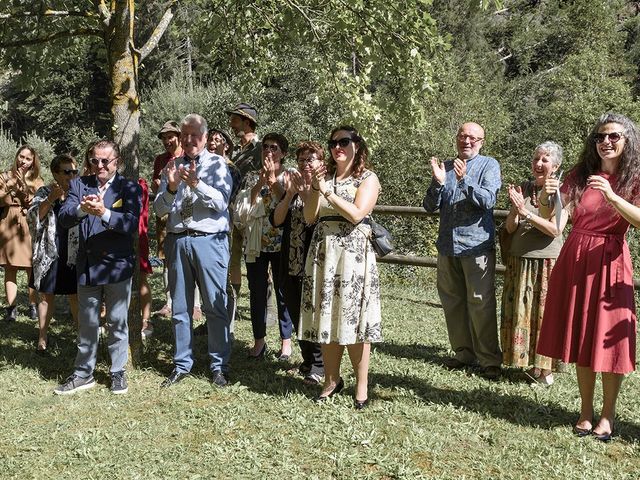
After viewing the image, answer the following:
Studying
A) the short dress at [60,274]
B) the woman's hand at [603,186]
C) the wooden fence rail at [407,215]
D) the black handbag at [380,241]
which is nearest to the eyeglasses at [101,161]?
the short dress at [60,274]

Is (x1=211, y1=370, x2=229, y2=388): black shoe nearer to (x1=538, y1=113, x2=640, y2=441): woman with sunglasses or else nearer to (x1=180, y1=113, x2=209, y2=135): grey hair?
(x1=180, y1=113, x2=209, y2=135): grey hair

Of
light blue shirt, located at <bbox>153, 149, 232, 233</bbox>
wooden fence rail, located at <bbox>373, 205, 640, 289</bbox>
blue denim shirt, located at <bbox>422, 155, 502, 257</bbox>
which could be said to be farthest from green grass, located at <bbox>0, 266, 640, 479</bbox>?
wooden fence rail, located at <bbox>373, 205, 640, 289</bbox>

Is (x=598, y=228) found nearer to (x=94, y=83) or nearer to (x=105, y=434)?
(x=105, y=434)

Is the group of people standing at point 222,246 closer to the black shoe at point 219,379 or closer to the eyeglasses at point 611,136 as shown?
the black shoe at point 219,379

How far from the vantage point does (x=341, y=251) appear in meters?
4.48

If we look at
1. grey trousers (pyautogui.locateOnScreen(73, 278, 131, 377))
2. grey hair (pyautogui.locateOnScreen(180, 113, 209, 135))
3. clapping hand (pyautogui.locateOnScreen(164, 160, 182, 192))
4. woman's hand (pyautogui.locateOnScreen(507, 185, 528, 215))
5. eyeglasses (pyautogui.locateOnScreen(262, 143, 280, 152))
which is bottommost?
grey trousers (pyautogui.locateOnScreen(73, 278, 131, 377))

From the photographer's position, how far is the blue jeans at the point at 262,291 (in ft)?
18.7

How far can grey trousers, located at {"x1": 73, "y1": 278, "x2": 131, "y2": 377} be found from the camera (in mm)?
4980

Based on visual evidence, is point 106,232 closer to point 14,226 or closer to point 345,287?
point 345,287

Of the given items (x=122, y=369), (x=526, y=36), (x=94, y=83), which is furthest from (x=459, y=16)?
(x=122, y=369)

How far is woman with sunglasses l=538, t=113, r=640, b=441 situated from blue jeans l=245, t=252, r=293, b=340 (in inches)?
90.6

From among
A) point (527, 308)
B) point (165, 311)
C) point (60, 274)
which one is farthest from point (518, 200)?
point (165, 311)

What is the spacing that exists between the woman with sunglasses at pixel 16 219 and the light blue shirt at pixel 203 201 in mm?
2721

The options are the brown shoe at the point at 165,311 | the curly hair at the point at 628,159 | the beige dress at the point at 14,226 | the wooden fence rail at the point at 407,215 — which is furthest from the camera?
the wooden fence rail at the point at 407,215
